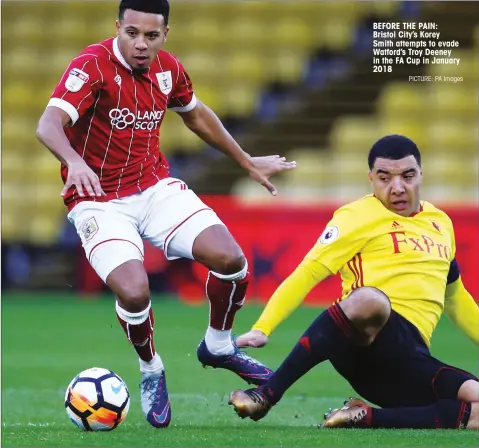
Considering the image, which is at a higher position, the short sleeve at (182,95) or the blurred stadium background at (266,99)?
the short sleeve at (182,95)

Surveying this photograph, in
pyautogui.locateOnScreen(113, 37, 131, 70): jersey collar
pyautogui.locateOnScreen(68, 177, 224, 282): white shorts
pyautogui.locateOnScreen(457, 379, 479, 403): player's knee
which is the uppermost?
pyautogui.locateOnScreen(113, 37, 131, 70): jersey collar

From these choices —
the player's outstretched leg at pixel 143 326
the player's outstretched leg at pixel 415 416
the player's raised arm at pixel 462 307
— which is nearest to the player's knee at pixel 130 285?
the player's outstretched leg at pixel 143 326


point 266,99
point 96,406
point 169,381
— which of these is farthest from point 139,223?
point 266,99

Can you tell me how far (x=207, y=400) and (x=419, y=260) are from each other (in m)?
1.99

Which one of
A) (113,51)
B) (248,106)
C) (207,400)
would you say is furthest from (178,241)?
(248,106)

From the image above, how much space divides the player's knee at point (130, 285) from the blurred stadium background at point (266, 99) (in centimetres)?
855

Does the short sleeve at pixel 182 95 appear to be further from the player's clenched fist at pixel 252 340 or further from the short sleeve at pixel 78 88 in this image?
the player's clenched fist at pixel 252 340

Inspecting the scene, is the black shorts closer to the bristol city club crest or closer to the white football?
the white football

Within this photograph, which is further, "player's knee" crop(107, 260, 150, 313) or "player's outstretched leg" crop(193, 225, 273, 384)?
"player's outstretched leg" crop(193, 225, 273, 384)

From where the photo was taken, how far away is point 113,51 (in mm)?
5234

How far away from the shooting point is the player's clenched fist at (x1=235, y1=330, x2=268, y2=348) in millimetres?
4504

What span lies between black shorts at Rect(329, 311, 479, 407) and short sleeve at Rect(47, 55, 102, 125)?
1.65 m

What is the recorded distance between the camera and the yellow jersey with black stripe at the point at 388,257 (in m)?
4.68

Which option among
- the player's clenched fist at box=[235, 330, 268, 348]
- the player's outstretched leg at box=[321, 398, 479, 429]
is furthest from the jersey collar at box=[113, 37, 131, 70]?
the player's outstretched leg at box=[321, 398, 479, 429]
